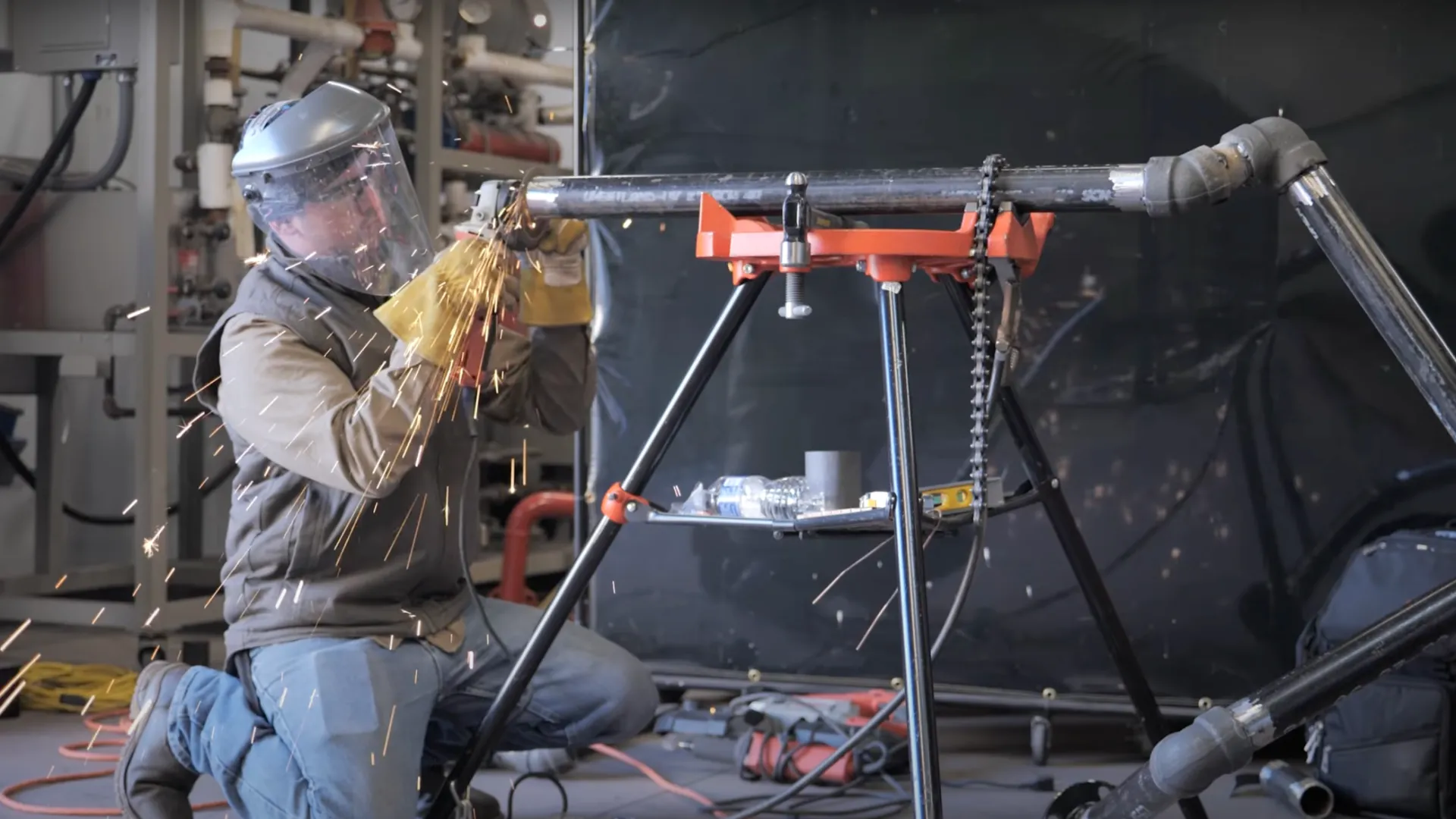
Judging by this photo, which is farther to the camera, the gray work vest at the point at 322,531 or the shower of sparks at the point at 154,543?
the shower of sparks at the point at 154,543

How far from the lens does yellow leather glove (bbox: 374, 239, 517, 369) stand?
2355mm

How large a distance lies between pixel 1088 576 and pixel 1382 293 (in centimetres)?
71

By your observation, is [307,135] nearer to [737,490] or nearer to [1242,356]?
[737,490]

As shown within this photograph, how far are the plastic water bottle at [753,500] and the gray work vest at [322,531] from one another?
1.52 feet

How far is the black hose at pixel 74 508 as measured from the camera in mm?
5262

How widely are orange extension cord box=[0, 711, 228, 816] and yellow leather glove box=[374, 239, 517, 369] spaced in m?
1.30

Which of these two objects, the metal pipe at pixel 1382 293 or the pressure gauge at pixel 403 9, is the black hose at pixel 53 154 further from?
the metal pipe at pixel 1382 293

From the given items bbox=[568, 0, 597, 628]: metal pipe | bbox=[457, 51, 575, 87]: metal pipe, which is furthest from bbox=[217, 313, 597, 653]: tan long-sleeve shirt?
bbox=[457, 51, 575, 87]: metal pipe

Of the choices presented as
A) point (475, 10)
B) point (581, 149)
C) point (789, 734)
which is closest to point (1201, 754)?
point (789, 734)

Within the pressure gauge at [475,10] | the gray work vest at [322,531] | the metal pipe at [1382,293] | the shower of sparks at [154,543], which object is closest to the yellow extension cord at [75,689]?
the shower of sparks at [154,543]

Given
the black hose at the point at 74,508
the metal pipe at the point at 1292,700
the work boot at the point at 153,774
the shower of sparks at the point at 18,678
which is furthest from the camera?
the black hose at the point at 74,508

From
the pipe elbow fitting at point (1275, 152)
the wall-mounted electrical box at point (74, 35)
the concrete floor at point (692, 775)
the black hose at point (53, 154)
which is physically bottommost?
the concrete floor at point (692, 775)

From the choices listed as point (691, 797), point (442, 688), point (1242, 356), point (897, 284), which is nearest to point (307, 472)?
point (442, 688)

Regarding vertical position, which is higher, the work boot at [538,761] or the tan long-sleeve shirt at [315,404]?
the tan long-sleeve shirt at [315,404]
